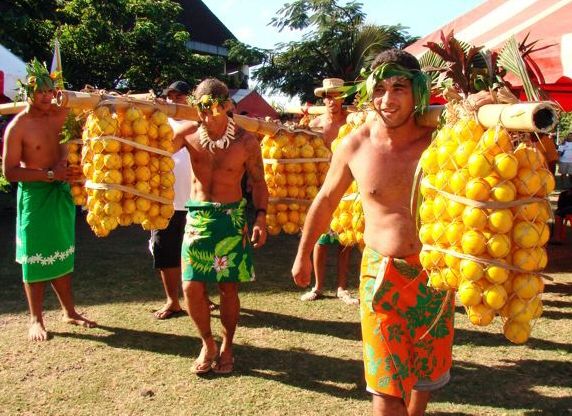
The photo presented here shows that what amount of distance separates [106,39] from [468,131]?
471 inches

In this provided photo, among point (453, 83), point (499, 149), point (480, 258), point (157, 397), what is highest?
point (453, 83)

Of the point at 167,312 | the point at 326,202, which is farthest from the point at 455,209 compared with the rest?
the point at 167,312

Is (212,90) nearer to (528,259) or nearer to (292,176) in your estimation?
(292,176)

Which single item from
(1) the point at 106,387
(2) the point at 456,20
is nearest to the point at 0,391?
(1) the point at 106,387

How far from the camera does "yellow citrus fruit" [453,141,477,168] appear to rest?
212cm

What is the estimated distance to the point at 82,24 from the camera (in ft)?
41.0

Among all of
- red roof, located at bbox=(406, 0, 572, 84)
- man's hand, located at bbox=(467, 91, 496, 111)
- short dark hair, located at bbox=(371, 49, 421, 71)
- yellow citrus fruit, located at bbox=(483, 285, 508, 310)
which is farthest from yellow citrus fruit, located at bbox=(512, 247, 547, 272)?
red roof, located at bbox=(406, 0, 572, 84)

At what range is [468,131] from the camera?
218 cm

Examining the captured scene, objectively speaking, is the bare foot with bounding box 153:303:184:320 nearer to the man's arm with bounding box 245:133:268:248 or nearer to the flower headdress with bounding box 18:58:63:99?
the man's arm with bounding box 245:133:268:248

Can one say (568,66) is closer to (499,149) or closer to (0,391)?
(499,149)

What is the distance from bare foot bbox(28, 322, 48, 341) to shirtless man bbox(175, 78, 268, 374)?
1.43 m

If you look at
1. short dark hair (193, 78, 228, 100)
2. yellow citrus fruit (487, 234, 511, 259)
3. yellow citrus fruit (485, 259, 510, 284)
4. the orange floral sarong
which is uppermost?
short dark hair (193, 78, 228, 100)

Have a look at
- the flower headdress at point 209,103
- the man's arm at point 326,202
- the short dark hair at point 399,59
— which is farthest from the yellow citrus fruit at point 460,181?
the flower headdress at point 209,103

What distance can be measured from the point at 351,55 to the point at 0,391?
16.0m
